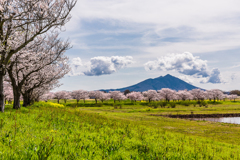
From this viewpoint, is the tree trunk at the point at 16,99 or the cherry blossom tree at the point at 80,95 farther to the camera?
the cherry blossom tree at the point at 80,95

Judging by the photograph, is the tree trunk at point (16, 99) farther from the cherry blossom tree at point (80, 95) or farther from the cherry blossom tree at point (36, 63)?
the cherry blossom tree at point (80, 95)

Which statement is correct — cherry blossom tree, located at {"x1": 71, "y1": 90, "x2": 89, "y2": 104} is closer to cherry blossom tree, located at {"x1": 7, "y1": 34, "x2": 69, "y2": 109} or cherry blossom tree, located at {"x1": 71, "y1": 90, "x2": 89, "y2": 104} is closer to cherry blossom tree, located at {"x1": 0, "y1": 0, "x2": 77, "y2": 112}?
cherry blossom tree, located at {"x1": 7, "y1": 34, "x2": 69, "y2": 109}

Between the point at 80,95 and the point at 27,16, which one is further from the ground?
the point at 27,16

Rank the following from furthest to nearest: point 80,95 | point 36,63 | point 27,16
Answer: point 80,95 → point 36,63 → point 27,16


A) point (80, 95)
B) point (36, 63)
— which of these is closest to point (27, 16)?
point (36, 63)

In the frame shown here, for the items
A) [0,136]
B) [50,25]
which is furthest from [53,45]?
[0,136]

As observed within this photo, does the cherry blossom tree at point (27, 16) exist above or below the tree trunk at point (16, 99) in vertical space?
above

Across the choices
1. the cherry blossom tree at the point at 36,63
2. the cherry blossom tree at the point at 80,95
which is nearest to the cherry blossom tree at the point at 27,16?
the cherry blossom tree at the point at 36,63

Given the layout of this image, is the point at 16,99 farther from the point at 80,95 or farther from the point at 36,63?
the point at 80,95

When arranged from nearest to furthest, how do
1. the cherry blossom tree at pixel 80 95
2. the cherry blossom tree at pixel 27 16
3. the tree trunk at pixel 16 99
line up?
the cherry blossom tree at pixel 27 16, the tree trunk at pixel 16 99, the cherry blossom tree at pixel 80 95

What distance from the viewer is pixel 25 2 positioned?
1565 centimetres

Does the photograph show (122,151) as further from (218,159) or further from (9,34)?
(9,34)

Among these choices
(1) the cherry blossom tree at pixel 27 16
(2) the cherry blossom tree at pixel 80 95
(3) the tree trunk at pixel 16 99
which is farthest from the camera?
(2) the cherry blossom tree at pixel 80 95

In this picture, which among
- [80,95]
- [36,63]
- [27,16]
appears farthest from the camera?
[80,95]
